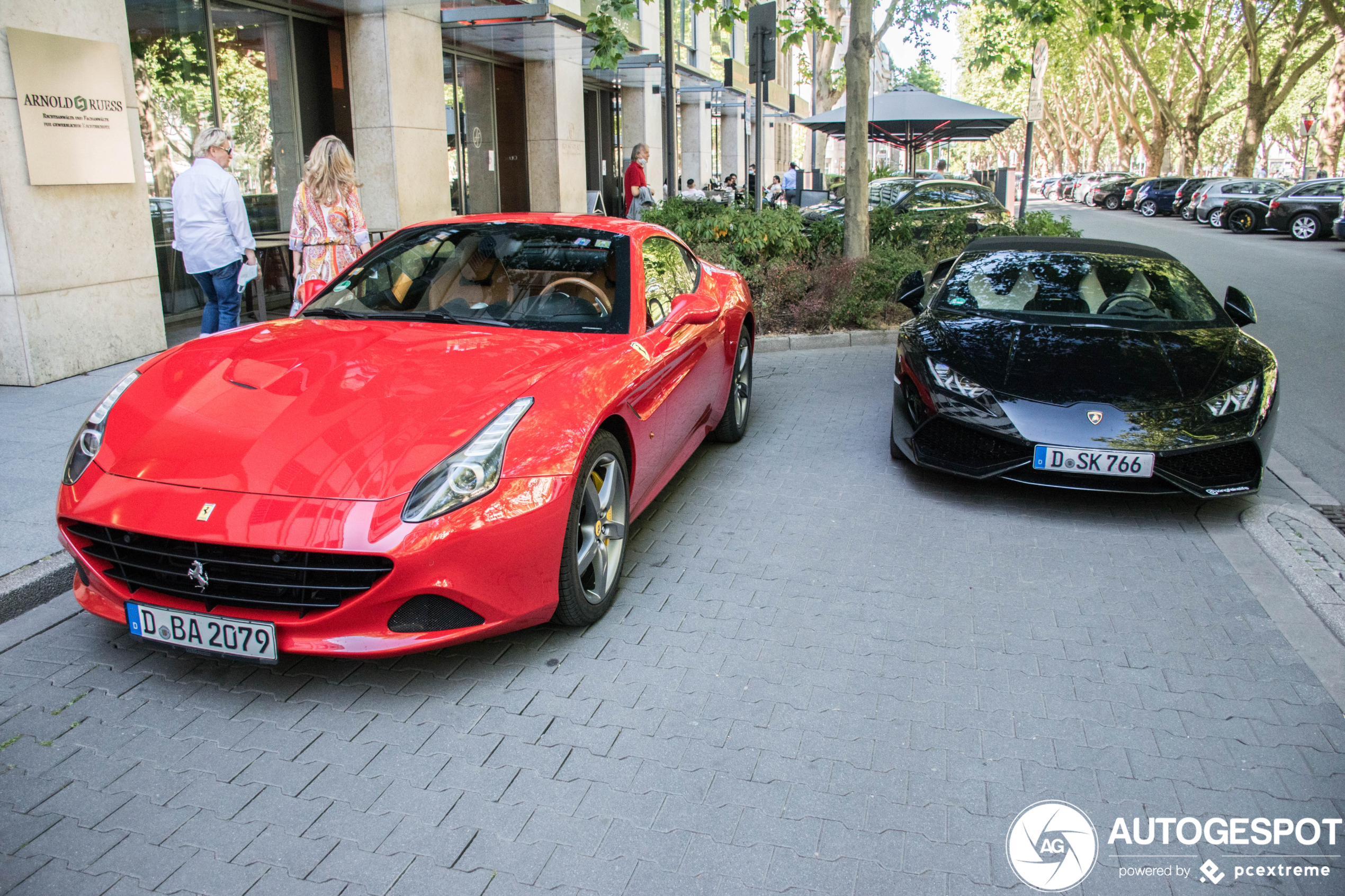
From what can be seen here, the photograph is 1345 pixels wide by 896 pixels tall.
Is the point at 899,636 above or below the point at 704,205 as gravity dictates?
below

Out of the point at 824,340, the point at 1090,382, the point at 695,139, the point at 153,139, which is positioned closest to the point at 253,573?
the point at 1090,382

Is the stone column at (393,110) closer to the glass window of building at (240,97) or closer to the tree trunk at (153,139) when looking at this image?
the glass window of building at (240,97)

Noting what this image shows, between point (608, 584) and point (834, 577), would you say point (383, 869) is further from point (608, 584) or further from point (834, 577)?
point (834, 577)

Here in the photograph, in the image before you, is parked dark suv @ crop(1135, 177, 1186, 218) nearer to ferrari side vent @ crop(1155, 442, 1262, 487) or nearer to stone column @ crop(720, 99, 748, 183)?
stone column @ crop(720, 99, 748, 183)

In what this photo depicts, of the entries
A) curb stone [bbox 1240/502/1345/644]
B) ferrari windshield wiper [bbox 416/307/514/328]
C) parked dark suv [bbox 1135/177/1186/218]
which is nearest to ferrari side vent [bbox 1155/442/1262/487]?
curb stone [bbox 1240/502/1345/644]

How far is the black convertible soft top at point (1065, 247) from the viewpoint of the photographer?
258 inches

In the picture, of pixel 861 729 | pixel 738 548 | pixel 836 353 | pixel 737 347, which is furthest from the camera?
pixel 836 353

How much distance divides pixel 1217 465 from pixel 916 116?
16786mm

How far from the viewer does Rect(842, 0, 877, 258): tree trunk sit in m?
11.9

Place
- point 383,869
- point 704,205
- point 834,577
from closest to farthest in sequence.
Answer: point 383,869 < point 834,577 < point 704,205

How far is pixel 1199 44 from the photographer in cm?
4203

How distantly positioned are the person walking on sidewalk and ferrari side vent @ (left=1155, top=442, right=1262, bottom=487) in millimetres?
5508

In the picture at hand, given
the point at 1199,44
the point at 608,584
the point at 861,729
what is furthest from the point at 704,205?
the point at 1199,44

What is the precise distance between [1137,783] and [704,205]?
1048 centimetres
